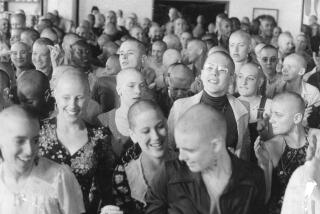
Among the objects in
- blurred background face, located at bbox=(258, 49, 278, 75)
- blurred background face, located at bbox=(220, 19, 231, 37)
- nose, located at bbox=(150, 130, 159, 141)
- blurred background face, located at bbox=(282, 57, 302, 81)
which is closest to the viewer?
nose, located at bbox=(150, 130, 159, 141)

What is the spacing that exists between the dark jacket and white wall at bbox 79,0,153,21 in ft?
34.6

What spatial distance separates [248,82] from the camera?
15.6 feet

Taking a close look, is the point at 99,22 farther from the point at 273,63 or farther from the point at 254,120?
the point at 254,120

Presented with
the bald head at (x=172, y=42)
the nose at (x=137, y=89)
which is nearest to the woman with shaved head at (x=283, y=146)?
the nose at (x=137, y=89)

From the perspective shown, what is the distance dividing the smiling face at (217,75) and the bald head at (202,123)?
4.26 ft

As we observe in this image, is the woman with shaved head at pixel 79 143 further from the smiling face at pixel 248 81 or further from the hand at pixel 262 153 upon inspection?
the smiling face at pixel 248 81

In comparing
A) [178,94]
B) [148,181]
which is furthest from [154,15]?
[148,181]

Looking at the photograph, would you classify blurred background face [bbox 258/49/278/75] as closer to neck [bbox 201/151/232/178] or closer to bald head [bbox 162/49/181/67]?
bald head [bbox 162/49/181/67]

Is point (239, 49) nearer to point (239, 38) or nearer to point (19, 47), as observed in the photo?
point (239, 38)

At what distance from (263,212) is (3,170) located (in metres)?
1.23

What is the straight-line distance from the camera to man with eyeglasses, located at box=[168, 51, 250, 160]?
3.93 metres

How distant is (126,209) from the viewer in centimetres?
320

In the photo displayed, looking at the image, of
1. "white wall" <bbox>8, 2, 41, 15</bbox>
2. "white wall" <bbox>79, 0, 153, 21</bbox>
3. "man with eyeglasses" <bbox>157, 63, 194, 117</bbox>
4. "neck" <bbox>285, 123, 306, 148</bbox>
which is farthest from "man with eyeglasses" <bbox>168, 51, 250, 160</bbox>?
"white wall" <bbox>8, 2, 41, 15</bbox>

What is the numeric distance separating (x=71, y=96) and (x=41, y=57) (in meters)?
2.04
